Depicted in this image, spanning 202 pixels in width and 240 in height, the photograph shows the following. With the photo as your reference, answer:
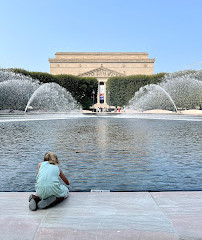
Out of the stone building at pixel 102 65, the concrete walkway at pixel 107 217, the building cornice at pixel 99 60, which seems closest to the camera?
the concrete walkway at pixel 107 217

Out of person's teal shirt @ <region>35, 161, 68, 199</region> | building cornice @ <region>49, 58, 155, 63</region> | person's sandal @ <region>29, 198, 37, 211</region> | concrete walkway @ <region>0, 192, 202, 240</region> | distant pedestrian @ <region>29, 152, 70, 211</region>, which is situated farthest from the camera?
building cornice @ <region>49, 58, 155, 63</region>

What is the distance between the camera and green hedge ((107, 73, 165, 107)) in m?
69.9

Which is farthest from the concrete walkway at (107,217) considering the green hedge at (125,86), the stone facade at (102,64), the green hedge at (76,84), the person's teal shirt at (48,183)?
the stone facade at (102,64)

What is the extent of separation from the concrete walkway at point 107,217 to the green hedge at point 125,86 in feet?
212

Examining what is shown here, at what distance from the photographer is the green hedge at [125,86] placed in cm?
6988

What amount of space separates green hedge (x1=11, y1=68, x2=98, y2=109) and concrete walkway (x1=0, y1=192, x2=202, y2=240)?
6069 cm

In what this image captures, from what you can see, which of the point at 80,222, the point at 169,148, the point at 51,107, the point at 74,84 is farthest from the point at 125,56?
the point at 80,222

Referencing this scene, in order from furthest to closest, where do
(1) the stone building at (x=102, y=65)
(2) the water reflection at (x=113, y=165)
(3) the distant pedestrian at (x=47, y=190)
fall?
(1) the stone building at (x=102, y=65) < (2) the water reflection at (x=113, y=165) < (3) the distant pedestrian at (x=47, y=190)

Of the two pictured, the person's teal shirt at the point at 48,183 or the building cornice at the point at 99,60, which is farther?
the building cornice at the point at 99,60

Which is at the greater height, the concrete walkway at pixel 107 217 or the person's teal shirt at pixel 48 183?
the person's teal shirt at pixel 48 183

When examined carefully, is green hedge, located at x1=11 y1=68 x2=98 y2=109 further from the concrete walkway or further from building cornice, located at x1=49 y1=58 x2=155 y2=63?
the concrete walkway

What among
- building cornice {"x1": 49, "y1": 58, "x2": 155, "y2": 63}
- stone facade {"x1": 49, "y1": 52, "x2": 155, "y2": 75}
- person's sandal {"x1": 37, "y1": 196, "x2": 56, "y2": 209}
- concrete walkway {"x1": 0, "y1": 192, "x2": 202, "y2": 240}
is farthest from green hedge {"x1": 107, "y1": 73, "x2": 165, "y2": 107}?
person's sandal {"x1": 37, "y1": 196, "x2": 56, "y2": 209}

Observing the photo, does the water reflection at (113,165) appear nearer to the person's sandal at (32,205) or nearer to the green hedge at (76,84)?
the person's sandal at (32,205)

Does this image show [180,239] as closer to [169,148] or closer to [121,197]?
[121,197]
